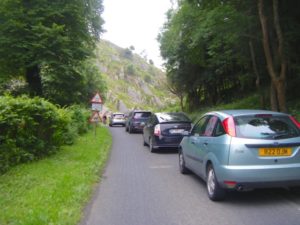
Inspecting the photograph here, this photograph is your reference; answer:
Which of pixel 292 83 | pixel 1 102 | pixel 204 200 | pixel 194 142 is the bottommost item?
pixel 204 200

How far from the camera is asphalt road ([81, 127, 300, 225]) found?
5.93 m

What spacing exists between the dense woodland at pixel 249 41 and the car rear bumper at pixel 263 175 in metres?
8.81

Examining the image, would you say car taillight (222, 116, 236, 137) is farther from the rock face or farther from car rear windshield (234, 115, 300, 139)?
the rock face

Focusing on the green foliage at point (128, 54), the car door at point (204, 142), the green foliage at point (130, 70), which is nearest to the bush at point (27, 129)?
the car door at point (204, 142)

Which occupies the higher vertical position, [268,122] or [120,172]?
[268,122]

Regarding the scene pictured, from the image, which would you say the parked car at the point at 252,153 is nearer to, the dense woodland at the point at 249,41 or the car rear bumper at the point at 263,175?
the car rear bumper at the point at 263,175

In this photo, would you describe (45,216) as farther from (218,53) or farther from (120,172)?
(218,53)

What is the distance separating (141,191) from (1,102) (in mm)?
4329

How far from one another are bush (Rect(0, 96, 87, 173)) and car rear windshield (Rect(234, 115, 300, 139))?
225 inches

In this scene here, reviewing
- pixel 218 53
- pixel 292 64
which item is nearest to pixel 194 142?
pixel 292 64

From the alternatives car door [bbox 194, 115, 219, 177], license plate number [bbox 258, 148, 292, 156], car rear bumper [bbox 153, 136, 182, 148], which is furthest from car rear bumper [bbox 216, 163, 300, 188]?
car rear bumper [bbox 153, 136, 182, 148]

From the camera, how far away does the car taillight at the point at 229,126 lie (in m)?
6.86

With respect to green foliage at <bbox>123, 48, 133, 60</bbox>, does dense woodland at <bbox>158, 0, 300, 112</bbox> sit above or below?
below

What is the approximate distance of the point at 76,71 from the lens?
25.4 m
